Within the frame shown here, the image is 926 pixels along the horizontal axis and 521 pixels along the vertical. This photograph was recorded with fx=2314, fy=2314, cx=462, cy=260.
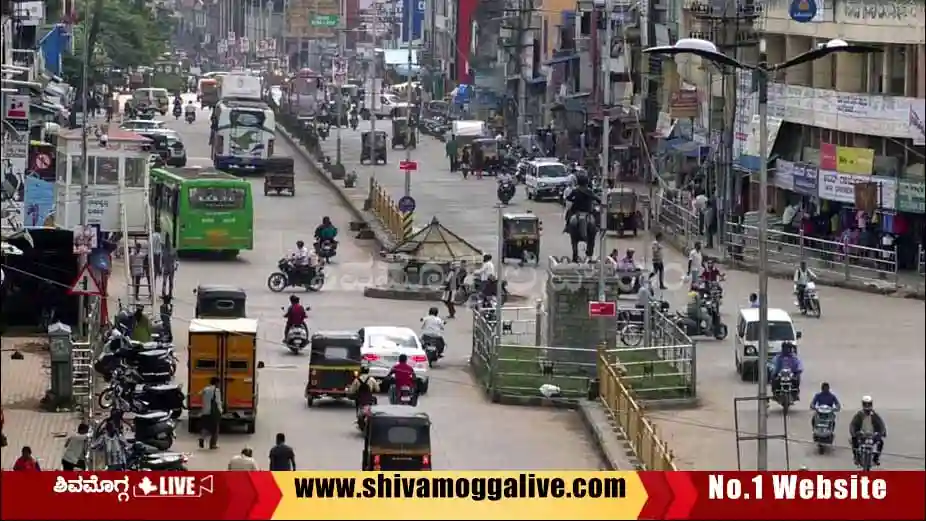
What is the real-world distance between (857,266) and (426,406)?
119 inches

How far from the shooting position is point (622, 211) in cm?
1218

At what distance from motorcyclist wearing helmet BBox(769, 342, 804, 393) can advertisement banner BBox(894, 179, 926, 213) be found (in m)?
1.35

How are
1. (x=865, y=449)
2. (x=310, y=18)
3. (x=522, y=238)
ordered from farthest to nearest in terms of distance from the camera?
(x=522, y=238), (x=310, y=18), (x=865, y=449)

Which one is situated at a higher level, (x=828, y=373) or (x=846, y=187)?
(x=846, y=187)

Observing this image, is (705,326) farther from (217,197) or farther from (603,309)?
(217,197)

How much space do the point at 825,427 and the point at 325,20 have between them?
4965mm

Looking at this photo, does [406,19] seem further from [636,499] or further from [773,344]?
[636,499]

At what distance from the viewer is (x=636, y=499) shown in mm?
6926

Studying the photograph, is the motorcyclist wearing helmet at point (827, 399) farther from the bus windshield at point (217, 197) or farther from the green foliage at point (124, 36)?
the green foliage at point (124, 36)

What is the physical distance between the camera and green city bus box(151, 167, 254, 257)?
40.4ft

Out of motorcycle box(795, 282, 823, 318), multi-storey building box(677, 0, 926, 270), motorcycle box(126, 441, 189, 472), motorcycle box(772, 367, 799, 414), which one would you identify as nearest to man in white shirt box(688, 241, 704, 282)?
multi-storey building box(677, 0, 926, 270)

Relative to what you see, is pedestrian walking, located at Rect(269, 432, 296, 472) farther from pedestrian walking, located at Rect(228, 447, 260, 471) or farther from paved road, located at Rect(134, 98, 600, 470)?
paved road, located at Rect(134, 98, 600, 470)

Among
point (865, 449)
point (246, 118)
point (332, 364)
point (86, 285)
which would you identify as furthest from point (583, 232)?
point (865, 449)

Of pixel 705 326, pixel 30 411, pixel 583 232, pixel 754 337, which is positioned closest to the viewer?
pixel 754 337
